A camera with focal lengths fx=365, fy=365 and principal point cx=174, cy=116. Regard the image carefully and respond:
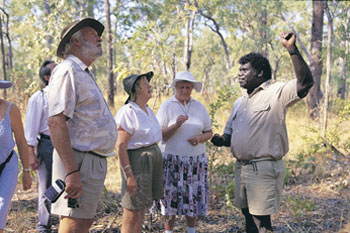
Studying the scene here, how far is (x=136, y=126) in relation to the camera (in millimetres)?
3223

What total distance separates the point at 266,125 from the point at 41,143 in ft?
7.40

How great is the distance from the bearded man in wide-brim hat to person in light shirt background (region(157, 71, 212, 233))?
1.45 m

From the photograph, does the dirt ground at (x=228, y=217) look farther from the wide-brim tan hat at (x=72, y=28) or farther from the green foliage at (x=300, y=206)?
the wide-brim tan hat at (x=72, y=28)

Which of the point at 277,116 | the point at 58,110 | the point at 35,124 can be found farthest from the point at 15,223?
the point at 277,116

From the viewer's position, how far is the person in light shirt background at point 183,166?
372 cm

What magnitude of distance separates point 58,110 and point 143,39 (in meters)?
3.65

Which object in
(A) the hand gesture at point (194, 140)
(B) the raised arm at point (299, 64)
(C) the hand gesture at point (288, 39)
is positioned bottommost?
(A) the hand gesture at point (194, 140)

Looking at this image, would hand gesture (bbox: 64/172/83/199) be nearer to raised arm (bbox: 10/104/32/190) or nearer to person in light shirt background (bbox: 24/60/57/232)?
raised arm (bbox: 10/104/32/190)

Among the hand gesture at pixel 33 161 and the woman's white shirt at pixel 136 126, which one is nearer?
the woman's white shirt at pixel 136 126

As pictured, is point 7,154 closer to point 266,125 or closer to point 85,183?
point 85,183

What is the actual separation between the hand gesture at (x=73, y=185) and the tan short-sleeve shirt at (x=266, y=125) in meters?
1.49

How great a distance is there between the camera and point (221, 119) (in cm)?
1022

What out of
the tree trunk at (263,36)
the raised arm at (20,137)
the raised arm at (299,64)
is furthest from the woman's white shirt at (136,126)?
the tree trunk at (263,36)

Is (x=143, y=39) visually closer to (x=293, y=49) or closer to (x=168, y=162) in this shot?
(x=168, y=162)
